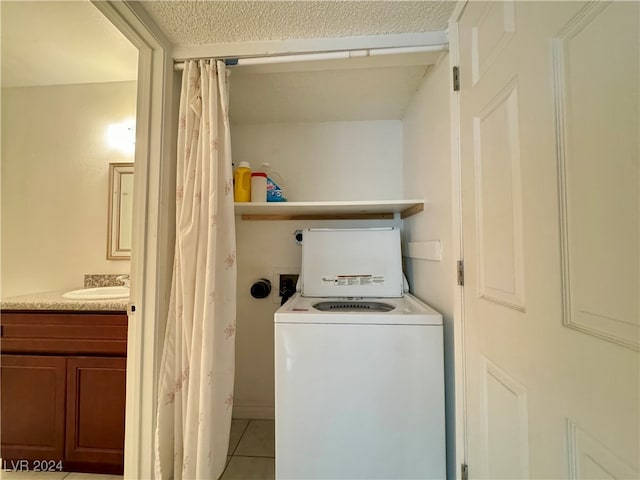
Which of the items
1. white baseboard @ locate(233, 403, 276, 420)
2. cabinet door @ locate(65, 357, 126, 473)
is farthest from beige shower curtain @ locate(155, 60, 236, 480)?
white baseboard @ locate(233, 403, 276, 420)

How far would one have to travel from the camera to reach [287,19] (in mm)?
1090

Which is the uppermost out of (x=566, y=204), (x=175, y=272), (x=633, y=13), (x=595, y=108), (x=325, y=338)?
(x=633, y=13)

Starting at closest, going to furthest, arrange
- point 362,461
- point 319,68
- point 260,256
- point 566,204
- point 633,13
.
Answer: point 633,13
point 566,204
point 362,461
point 319,68
point 260,256

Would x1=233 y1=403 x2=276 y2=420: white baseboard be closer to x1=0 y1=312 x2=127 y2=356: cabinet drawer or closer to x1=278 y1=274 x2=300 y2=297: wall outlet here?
x1=278 y1=274 x2=300 y2=297: wall outlet

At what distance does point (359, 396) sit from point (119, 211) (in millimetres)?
2056

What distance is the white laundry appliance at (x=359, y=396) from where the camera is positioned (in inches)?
40.6

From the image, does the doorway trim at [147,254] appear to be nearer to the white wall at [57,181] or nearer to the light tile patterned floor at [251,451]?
the light tile patterned floor at [251,451]

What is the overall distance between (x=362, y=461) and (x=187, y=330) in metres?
0.95

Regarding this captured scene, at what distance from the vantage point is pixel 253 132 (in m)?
1.97

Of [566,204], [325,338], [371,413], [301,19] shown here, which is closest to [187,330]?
[325,338]

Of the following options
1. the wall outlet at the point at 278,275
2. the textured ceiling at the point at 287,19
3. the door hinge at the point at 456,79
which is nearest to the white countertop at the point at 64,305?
the wall outlet at the point at 278,275

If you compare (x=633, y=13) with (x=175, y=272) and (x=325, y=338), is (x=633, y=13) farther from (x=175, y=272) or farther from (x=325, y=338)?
(x=175, y=272)

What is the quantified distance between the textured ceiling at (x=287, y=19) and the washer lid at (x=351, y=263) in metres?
1.07

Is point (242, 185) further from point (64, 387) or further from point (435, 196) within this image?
point (64, 387)
